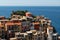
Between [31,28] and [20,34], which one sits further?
[31,28]

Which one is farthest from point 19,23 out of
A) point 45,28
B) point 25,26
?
point 45,28

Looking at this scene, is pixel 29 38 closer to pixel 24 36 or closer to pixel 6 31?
pixel 24 36

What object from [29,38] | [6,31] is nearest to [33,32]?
[29,38]

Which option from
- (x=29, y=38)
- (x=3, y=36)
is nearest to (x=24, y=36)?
(x=29, y=38)

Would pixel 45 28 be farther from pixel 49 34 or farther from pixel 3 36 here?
pixel 3 36

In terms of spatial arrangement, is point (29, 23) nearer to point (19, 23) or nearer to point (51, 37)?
point (19, 23)

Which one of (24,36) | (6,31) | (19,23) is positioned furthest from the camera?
(19,23)

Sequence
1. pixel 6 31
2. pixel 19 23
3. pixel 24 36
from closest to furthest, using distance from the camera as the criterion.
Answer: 1. pixel 24 36
2. pixel 6 31
3. pixel 19 23

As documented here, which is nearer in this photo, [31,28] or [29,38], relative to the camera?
[29,38]
